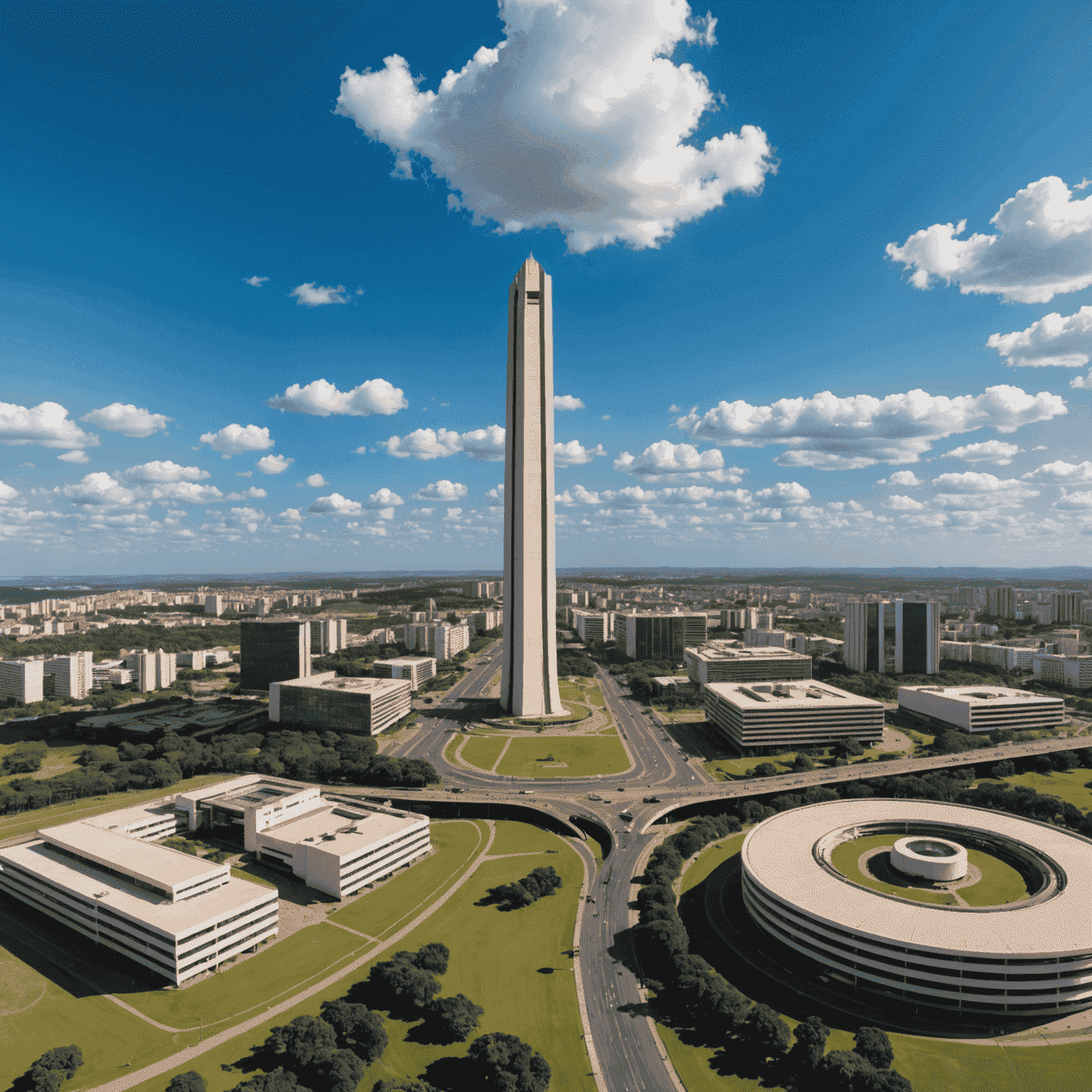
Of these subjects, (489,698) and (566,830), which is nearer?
(566,830)

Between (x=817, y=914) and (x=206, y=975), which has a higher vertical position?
(x=817, y=914)

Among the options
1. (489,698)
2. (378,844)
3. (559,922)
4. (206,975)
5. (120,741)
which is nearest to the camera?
(206,975)

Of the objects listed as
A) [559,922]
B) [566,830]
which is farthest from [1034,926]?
[566,830]

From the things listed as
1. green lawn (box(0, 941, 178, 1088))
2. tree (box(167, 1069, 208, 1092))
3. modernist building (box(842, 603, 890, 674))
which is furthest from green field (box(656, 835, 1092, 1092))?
modernist building (box(842, 603, 890, 674))

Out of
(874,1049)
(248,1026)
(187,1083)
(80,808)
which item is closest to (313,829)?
(248,1026)

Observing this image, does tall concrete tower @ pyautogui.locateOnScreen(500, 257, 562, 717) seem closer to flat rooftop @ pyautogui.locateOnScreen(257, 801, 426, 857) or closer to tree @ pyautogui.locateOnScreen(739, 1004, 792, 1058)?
flat rooftop @ pyautogui.locateOnScreen(257, 801, 426, 857)

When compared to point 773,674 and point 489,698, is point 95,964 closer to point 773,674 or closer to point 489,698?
point 489,698

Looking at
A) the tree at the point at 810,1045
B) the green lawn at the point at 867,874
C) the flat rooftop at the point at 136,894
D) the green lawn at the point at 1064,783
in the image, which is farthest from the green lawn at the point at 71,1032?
the green lawn at the point at 1064,783
